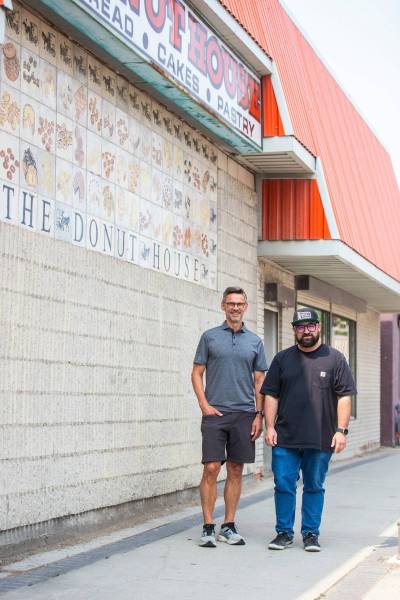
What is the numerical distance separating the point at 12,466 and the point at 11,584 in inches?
42.0

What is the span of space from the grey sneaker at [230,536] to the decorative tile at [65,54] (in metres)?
3.74

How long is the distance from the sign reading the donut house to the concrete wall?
55cm

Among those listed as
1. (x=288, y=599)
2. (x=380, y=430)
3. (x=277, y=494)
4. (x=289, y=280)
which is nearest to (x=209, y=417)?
(x=277, y=494)

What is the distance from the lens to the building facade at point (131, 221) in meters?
7.43

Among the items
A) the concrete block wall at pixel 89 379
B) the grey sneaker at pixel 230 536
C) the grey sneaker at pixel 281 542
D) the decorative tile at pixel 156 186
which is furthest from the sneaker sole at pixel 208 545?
the decorative tile at pixel 156 186

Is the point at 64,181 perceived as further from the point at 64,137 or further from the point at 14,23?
the point at 14,23

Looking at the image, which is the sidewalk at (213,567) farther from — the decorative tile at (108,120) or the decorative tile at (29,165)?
the decorative tile at (108,120)

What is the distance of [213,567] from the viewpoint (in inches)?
273

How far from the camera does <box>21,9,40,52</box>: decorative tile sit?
747 cm

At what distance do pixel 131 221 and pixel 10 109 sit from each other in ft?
7.31

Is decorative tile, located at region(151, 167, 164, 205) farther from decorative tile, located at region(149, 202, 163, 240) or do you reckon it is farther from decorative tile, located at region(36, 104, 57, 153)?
decorative tile, located at region(36, 104, 57, 153)

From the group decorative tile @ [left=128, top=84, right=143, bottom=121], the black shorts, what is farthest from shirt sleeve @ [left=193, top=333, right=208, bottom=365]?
decorative tile @ [left=128, top=84, right=143, bottom=121]

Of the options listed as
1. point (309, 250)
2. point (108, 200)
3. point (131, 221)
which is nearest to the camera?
point (108, 200)

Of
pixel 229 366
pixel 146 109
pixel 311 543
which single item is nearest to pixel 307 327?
pixel 229 366
